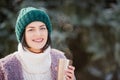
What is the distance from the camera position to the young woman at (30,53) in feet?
4.09

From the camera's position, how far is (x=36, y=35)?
4.11 ft

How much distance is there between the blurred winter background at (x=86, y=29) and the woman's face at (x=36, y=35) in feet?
3.56

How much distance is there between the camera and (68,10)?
2586 millimetres

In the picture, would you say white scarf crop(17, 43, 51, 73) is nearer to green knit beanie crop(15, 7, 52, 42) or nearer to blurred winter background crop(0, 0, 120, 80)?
green knit beanie crop(15, 7, 52, 42)

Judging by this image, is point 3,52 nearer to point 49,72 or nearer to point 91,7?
point 91,7

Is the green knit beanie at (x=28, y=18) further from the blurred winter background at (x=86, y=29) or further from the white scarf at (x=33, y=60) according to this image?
the blurred winter background at (x=86, y=29)

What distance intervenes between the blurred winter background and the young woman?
3.56 ft

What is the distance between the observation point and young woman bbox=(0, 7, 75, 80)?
4.09ft

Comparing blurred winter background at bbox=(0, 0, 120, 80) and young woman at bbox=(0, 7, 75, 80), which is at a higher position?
young woman at bbox=(0, 7, 75, 80)

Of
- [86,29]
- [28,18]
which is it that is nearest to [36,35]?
[28,18]

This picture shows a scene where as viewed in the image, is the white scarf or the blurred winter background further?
the blurred winter background

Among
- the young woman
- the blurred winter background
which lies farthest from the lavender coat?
the blurred winter background

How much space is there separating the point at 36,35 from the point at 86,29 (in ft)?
4.80

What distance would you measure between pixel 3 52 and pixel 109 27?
2.14 ft
